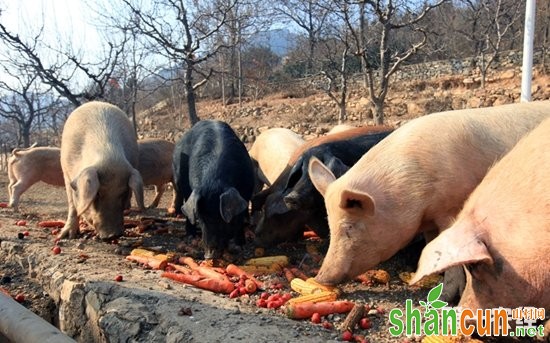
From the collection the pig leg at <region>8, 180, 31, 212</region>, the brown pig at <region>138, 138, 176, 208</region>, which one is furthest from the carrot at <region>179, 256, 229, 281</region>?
the pig leg at <region>8, 180, 31, 212</region>

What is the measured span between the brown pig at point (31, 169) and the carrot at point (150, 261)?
18.3 ft

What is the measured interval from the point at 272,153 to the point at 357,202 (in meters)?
4.56

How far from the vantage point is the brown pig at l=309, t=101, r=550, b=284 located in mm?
4027

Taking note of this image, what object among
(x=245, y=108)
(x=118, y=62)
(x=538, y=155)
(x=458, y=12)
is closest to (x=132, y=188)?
(x=538, y=155)

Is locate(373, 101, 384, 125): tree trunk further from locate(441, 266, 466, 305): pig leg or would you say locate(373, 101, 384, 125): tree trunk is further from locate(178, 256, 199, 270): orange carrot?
locate(441, 266, 466, 305): pig leg

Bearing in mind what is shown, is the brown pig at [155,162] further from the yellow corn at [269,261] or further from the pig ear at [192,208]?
the yellow corn at [269,261]

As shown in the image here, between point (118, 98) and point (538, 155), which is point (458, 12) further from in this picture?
point (538, 155)

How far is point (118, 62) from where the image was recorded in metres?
16.2

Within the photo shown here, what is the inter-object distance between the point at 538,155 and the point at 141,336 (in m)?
2.89

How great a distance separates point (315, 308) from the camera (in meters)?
3.85

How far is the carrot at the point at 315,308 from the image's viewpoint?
3.84m

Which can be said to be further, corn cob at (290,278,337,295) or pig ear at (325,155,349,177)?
pig ear at (325,155,349,177)

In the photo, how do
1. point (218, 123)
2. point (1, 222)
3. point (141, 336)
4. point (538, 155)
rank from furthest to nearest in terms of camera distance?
point (1, 222) < point (218, 123) < point (141, 336) < point (538, 155)

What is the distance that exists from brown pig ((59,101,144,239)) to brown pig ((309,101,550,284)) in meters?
3.19
